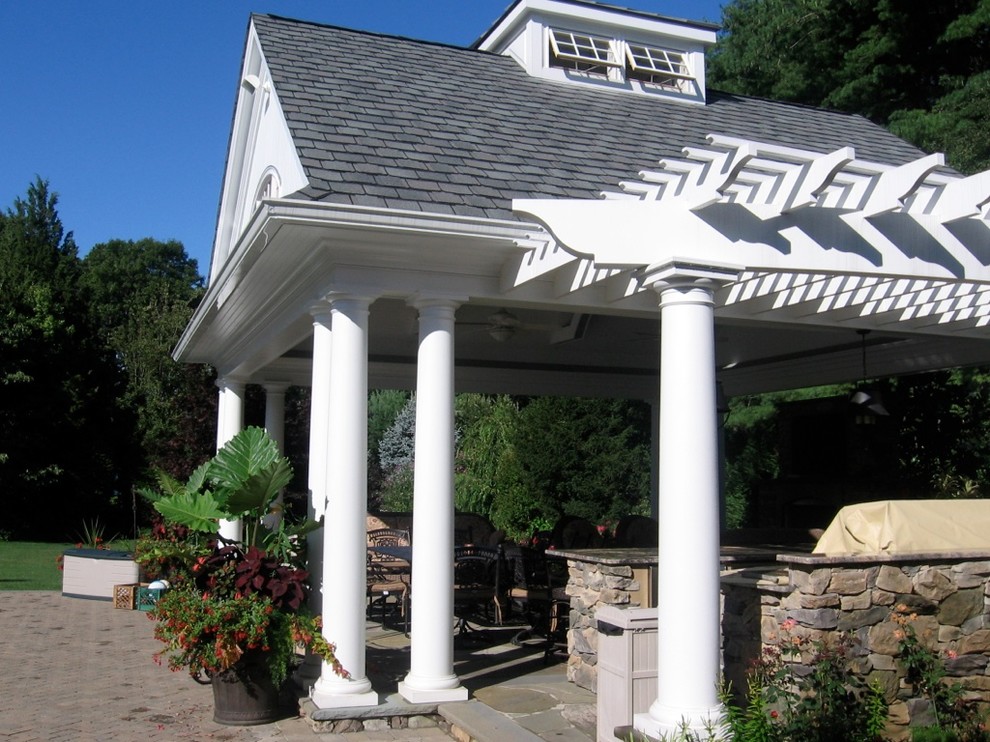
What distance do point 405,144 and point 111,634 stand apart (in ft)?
21.1

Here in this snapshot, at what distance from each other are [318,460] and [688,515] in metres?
3.21

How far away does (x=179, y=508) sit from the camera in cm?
670

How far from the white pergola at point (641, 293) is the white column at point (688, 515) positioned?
0.01 m

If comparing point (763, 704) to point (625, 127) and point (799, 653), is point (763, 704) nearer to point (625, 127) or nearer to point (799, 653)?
point (799, 653)

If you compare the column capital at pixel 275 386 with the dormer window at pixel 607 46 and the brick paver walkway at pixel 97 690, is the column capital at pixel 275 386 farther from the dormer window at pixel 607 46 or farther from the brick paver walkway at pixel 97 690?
the dormer window at pixel 607 46

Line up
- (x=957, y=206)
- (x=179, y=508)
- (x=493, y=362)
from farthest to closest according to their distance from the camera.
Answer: (x=493, y=362), (x=179, y=508), (x=957, y=206)

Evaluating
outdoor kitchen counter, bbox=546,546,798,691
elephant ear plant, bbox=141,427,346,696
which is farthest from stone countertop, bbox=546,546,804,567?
elephant ear plant, bbox=141,427,346,696

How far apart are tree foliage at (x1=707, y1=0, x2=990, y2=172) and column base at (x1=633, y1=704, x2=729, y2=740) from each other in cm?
1554

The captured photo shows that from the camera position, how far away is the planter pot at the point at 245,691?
21.2ft

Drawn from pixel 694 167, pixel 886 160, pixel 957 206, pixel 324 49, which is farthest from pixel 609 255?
pixel 886 160

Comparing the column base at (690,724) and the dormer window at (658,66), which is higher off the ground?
the dormer window at (658,66)

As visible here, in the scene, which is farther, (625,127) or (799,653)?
(625,127)

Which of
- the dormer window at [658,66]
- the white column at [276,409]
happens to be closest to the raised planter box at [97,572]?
the white column at [276,409]

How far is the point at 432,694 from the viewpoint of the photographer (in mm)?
6402
